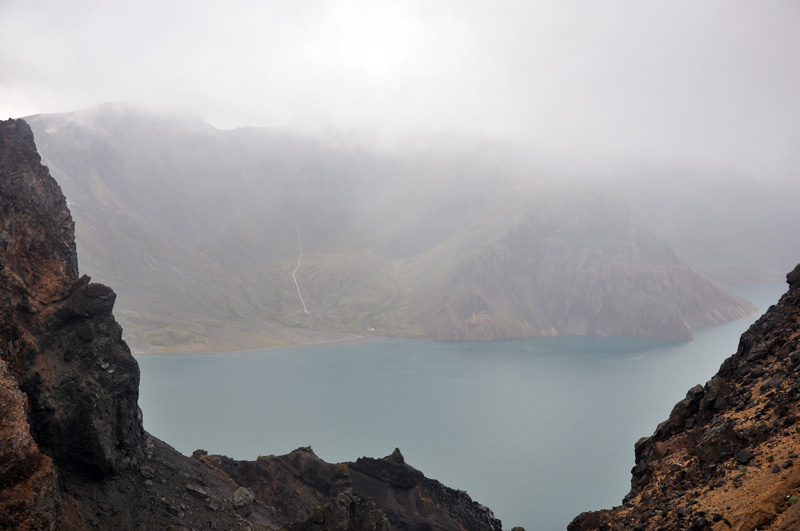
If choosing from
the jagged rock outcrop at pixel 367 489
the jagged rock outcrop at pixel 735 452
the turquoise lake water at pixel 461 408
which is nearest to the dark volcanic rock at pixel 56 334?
the jagged rock outcrop at pixel 367 489

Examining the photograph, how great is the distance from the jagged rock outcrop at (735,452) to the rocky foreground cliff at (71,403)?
16.1 m

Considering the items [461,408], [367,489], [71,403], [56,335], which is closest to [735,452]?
[71,403]

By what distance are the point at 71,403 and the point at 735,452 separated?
22.8m

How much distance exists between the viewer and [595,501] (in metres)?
55.6

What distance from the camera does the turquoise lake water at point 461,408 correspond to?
62.0m

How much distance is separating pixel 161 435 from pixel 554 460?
5849 cm

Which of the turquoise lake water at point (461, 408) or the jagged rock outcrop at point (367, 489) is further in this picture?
the turquoise lake water at point (461, 408)

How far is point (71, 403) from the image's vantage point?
779 inches

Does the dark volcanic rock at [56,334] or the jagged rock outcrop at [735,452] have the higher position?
the dark volcanic rock at [56,334]

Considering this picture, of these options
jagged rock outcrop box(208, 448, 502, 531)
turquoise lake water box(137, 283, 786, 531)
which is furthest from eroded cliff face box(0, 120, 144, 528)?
turquoise lake water box(137, 283, 786, 531)

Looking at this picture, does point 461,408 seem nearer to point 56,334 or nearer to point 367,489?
point 367,489

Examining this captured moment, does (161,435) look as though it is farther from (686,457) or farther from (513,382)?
(686,457)

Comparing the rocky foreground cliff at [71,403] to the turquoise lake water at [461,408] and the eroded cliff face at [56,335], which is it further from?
the turquoise lake water at [461,408]

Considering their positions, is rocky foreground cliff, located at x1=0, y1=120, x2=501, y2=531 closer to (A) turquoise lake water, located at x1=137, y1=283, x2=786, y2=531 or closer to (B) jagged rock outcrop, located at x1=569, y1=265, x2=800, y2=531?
(B) jagged rock outcrop, located at x1=569, y1=265, x2=800, y2=531
